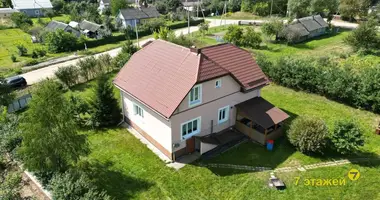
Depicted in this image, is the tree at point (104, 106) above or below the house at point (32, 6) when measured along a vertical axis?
below

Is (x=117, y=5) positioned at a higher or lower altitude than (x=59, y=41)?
higher

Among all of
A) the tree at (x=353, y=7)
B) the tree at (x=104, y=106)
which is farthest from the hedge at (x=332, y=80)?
the tree at (x=353, y=7)

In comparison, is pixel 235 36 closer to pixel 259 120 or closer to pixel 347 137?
pixel 259 120

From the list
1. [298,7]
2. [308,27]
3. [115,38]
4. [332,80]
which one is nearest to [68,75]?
[115,38]

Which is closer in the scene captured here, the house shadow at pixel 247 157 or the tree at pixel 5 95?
the house shadow at pixel 247 157

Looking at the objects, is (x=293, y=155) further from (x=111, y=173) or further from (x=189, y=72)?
(x=111, y=173)

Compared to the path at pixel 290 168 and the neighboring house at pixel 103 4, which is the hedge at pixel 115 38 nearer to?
the neighboring house at pixel 103 4
